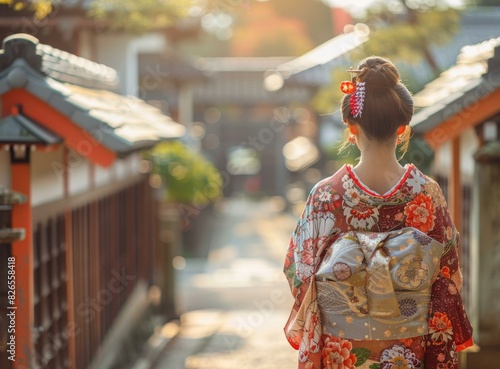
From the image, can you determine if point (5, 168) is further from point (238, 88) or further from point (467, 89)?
point (238, 88)

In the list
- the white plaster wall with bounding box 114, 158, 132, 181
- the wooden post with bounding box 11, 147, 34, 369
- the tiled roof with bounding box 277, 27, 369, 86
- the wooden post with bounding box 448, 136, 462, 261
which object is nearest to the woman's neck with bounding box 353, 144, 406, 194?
the wooden post with bounding box 11, 147, 34, 369

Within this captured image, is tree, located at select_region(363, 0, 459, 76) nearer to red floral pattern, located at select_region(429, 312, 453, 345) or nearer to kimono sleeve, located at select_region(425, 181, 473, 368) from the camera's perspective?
kimono sleeve, located at select_region(425, 181, 473, 368)

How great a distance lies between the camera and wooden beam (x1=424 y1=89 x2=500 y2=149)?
688cm

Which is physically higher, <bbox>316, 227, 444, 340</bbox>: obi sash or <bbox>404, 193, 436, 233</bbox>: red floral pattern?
<bbox>404, 193, 436, 233</bbox>: red floral pattern

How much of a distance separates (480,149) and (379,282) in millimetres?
3694

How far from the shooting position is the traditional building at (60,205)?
5695 millimetres

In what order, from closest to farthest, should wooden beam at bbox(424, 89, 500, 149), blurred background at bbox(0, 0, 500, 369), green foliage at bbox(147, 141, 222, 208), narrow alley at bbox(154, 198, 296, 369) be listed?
blurred background at bbox(0, 0, 500, 369), wooden beam at bbox(424, 89, 500, 149), narrow alley at bbox(154, 198, 296, 369), green foliage at bbox(147, 141, 222, 208)

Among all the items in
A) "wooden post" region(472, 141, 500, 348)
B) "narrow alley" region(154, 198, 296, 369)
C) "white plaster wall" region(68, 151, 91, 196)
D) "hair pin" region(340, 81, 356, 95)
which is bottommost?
"narrow alley" region(154, 198, 296, 369)

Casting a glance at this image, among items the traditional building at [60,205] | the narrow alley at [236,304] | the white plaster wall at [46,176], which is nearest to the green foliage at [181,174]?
the narrow alley at [236,304]

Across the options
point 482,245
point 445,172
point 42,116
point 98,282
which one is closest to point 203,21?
point 445,172

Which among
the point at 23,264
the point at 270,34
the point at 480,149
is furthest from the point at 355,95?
the point at 270,34

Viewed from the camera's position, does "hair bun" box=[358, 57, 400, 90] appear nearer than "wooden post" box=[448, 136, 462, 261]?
Yes

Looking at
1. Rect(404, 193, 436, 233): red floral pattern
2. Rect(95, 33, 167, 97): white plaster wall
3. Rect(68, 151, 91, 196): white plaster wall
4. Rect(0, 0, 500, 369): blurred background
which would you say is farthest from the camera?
Rect(95, 33, 167, 97): white plaster wall

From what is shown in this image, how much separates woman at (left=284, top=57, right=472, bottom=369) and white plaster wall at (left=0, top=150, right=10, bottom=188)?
2.24 metres
